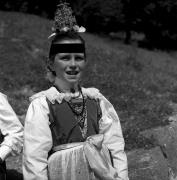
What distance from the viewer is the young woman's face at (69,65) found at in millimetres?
3396

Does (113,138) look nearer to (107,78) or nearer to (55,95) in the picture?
(55,95)

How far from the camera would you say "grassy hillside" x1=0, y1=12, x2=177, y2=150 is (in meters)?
7.46

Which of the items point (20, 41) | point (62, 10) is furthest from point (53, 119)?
point (20, 41)

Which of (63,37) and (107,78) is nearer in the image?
(63,37)

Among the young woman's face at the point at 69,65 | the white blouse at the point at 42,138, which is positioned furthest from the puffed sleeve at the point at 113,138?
the young woman's face at the point at 69,65

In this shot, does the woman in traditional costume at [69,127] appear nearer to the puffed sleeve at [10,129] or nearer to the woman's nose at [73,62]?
the woman's nose at [73,62]

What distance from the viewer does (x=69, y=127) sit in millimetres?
3346

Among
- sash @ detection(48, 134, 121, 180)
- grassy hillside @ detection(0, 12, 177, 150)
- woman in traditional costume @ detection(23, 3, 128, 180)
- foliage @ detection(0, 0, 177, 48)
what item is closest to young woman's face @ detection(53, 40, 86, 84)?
woman in traditional costume @ detection(23, 3, 128, 180)

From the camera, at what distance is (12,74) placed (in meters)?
9.38

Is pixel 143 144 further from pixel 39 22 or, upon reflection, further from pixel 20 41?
pixel 39 22

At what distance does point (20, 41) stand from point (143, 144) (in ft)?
19.6

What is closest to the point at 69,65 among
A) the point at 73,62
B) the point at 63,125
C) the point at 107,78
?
the point at 73,62

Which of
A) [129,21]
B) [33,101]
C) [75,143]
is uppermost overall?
[33,101]

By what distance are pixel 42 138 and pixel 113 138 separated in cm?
59
